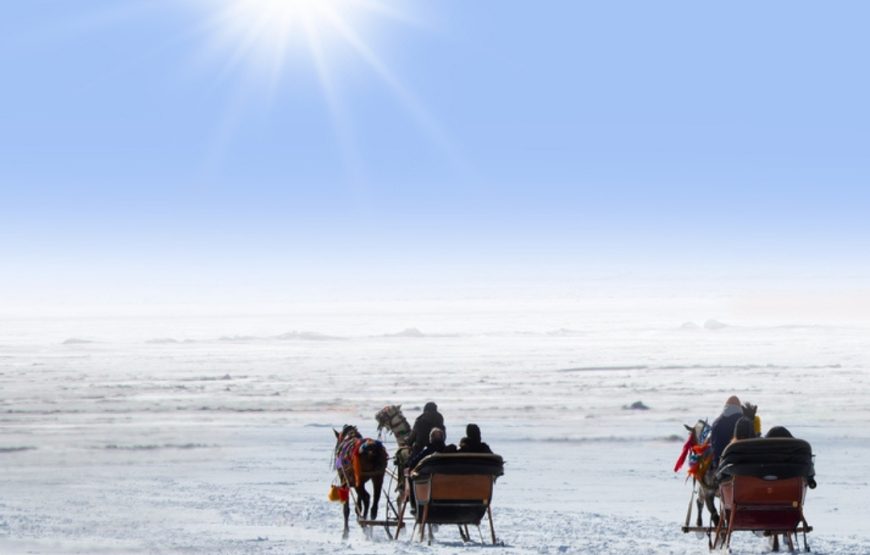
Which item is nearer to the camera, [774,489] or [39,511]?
[774,489]

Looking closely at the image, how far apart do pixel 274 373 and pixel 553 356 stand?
3600 cm

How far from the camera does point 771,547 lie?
43.5ft

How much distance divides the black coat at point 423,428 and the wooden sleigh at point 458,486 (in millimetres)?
835

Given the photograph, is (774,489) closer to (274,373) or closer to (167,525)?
(167,525)

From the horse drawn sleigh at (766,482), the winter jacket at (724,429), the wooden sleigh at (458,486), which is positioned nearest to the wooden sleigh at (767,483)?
the horse drawn sleigh at (766,482)

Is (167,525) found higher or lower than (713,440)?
lower

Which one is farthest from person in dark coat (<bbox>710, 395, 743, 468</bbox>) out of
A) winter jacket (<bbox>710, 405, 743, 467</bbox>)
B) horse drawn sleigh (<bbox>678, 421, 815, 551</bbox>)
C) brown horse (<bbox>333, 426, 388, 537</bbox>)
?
brown horse (<bbox>333, 426, 388, 537</bbox>)

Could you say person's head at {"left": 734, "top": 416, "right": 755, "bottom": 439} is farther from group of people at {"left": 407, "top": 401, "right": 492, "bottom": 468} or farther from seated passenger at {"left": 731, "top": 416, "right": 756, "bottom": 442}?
group of people at {"left": 407, "top": 401, "right": 492, "bottom": 468}

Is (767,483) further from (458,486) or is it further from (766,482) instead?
(458,486)

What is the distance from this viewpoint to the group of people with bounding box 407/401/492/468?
46.4 feet

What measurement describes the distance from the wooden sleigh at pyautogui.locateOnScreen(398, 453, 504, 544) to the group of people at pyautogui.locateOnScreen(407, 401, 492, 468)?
0.78 feet

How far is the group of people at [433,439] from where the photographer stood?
46.4 ft

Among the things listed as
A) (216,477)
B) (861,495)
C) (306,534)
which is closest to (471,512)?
(306,534)

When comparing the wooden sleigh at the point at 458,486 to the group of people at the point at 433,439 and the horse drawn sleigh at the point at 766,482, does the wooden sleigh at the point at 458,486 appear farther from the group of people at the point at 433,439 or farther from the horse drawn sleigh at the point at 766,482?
the horse drawn sleigh at the point at 766,482
